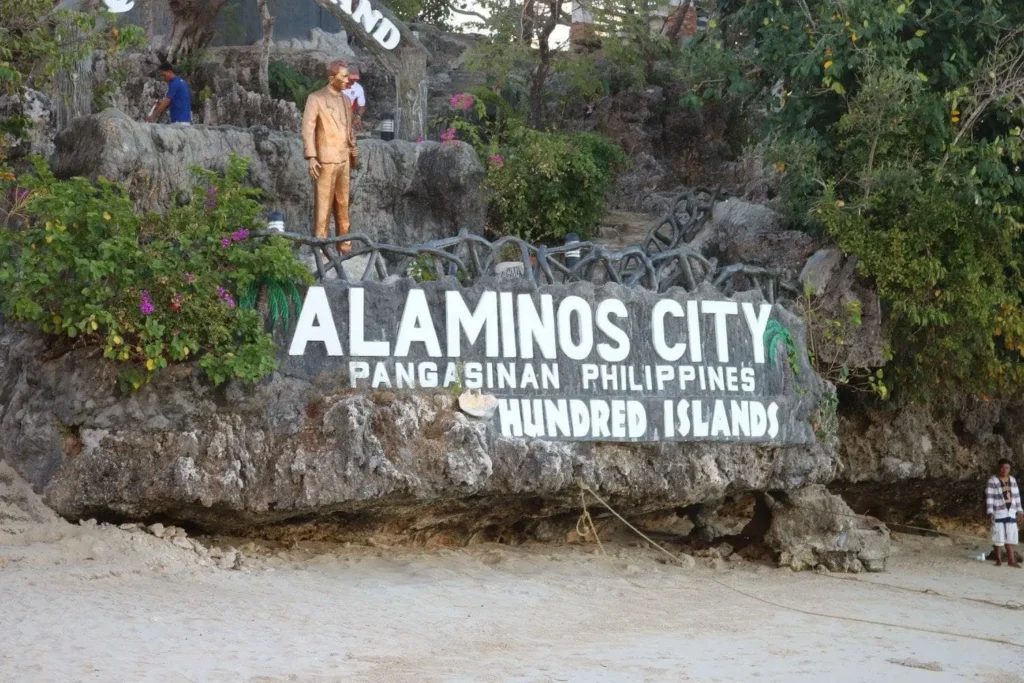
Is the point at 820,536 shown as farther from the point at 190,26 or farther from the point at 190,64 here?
the point at 190,26

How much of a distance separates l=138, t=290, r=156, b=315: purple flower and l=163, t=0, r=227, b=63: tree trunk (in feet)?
42.3

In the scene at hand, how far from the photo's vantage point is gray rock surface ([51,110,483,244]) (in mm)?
14734

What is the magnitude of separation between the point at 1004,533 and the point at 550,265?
Result: 6506 mm

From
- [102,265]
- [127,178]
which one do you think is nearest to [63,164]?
[127,178]

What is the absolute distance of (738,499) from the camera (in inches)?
598

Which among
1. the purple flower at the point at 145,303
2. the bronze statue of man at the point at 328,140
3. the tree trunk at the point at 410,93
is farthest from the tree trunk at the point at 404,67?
the purple flower at the point at 145,303

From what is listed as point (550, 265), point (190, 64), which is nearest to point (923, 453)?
point (550, 265)

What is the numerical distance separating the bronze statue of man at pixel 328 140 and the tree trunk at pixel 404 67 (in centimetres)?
382

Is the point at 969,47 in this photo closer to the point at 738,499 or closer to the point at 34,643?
the point at 738,499

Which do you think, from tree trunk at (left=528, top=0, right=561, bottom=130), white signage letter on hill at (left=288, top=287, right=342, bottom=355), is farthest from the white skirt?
tree trunk at (left=528, top=0, right=561, bottom=130)

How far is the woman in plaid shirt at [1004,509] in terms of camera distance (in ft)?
50.8

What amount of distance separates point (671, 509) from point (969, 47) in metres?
6.04

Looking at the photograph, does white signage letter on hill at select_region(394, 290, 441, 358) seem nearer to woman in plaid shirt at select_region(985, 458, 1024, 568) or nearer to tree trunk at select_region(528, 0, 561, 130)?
woman in plaid shirt at select_region(985, 458, 1024, 568)

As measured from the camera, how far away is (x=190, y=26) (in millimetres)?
23062
